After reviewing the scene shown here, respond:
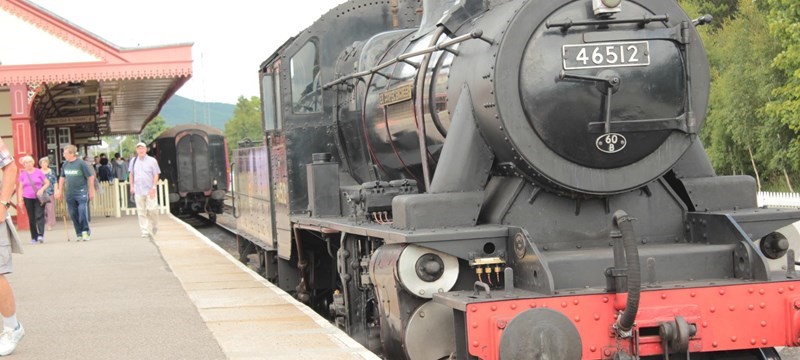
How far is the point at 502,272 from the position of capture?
19.2ft

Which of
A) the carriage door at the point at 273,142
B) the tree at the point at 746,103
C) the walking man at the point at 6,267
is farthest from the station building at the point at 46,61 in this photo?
the tree at the point at 746,103

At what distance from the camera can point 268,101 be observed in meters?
10.3

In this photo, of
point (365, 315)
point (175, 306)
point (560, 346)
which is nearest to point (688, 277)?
point (560, 346)

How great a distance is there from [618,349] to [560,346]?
1.21ft

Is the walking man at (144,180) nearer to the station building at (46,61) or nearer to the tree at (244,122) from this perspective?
the station building at (46,61)

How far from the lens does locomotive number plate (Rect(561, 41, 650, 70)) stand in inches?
225

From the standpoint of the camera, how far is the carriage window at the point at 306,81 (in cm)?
942

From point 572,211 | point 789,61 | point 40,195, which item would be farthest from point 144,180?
point 789,61

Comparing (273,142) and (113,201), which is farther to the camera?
(113,201)

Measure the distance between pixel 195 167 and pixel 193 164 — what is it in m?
0.24

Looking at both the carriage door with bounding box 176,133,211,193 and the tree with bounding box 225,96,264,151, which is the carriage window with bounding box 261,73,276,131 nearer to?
the carriage door with bounding box 176,133,211,193

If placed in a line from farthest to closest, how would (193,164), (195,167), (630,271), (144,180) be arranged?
(193,164)
(195,167)
(144,180)
(630,271)

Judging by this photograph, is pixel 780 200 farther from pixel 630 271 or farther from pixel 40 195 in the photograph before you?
pixel 630 271

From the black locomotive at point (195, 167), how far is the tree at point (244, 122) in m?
59.2
